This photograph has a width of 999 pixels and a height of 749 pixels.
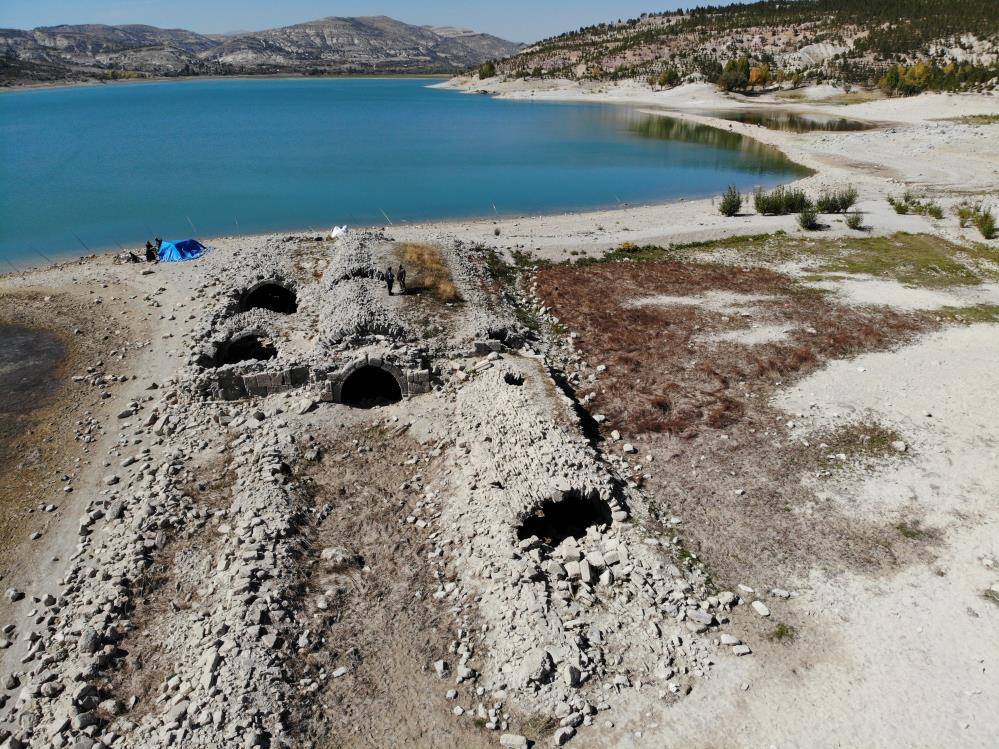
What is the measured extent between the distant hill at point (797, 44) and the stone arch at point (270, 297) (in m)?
109

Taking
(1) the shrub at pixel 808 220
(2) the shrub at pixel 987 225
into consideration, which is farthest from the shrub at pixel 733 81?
(2) the shrub at pixel 987 225

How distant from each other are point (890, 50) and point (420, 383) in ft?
448

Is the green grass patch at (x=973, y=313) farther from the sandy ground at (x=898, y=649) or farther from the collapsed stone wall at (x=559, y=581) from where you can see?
the collapsed stone wall at (x=559, y=581)

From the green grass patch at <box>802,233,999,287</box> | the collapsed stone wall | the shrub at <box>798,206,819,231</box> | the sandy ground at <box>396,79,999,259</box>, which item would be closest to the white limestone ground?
the collapsed stone wall

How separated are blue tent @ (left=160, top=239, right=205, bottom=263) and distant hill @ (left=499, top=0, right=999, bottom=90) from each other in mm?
110128

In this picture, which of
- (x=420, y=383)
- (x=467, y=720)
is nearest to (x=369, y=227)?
(x=420, y=383)

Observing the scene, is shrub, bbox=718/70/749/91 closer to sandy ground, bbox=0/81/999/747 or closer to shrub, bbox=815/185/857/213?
shrub, bbox=815/185/857/213

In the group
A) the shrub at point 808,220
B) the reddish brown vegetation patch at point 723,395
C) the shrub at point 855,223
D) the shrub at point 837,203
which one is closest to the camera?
the reddish brown vegetation patch at point 723,395

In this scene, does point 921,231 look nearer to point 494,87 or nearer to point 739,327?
point 739,327

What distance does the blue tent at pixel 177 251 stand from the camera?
34.9 m

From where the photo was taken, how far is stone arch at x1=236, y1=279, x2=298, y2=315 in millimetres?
26875

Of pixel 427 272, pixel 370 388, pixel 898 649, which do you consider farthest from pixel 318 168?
pixel 898 649

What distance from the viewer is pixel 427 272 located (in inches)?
1017

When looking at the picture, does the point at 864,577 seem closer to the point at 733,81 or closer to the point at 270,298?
the point at 270,298
